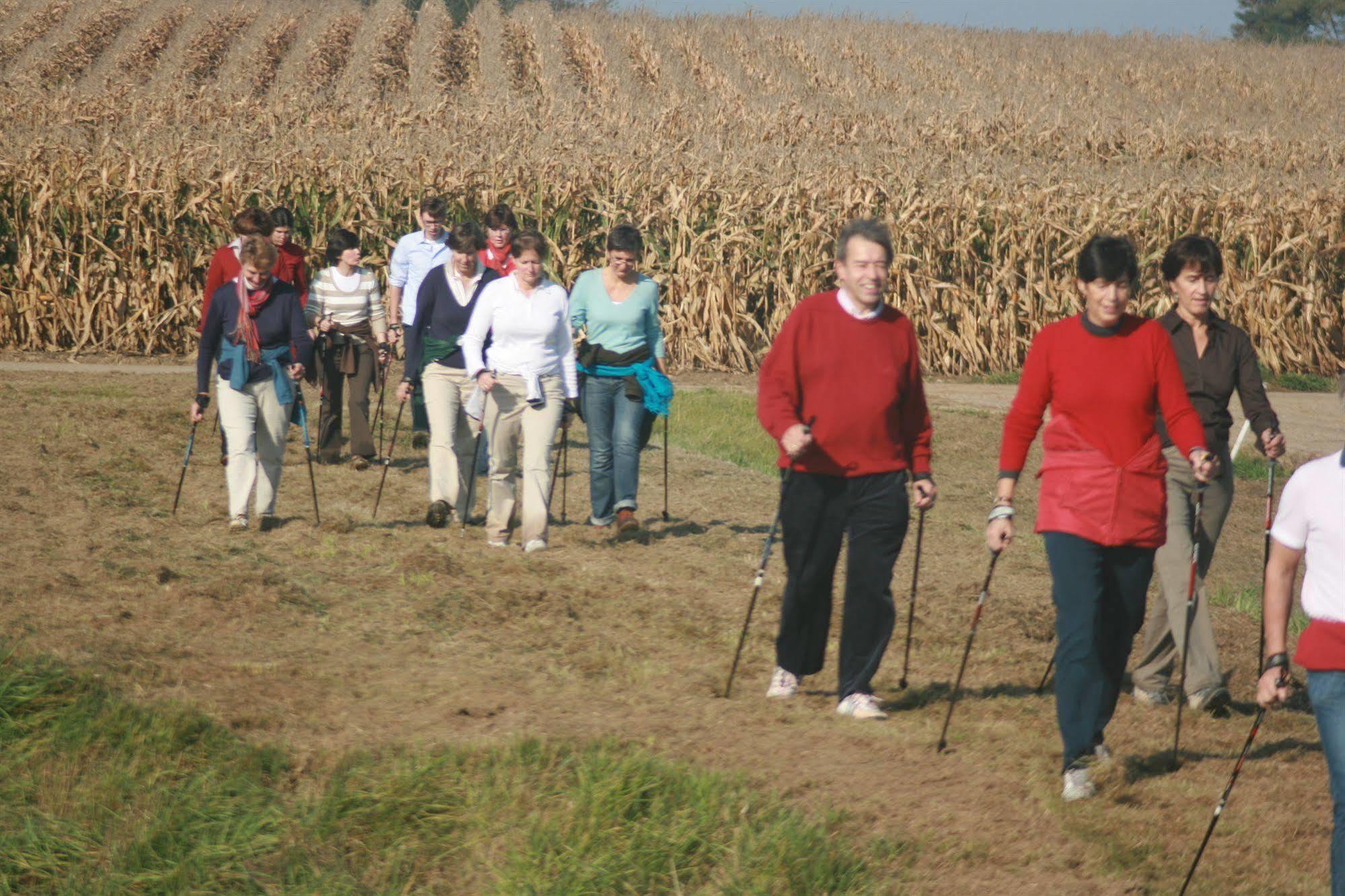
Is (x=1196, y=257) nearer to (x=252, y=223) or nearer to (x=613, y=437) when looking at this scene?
(x=613, y=437)

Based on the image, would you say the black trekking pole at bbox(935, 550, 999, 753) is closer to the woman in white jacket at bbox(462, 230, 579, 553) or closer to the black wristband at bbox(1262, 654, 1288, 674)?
the black wristband at bbox(1262, 654, 1288, 674)

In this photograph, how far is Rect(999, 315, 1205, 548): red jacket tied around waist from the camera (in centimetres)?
561

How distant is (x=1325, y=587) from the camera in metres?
4.26

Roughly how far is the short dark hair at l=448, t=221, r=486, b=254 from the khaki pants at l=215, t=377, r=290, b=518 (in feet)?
5.66

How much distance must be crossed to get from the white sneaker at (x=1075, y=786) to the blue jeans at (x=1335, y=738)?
4.86ft

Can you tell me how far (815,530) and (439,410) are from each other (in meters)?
4.78

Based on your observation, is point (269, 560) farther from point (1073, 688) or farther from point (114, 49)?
point (114, 49)

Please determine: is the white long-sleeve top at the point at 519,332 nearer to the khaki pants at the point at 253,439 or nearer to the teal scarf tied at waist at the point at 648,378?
the teal scarf tied at waist at the point at 648,378

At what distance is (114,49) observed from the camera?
44656 millimetres

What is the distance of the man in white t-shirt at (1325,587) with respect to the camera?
13.8 feet

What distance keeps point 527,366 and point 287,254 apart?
378 centimetres

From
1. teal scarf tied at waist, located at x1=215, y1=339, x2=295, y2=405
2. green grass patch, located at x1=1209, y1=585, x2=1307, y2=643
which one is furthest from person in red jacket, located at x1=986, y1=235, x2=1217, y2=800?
teal scarf tied at waist, located at x1=215, y1=339, x2=295, y2=405

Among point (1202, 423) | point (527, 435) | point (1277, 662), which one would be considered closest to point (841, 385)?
point (1202, 423)


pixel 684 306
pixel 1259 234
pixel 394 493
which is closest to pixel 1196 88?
pixel 1259 234
